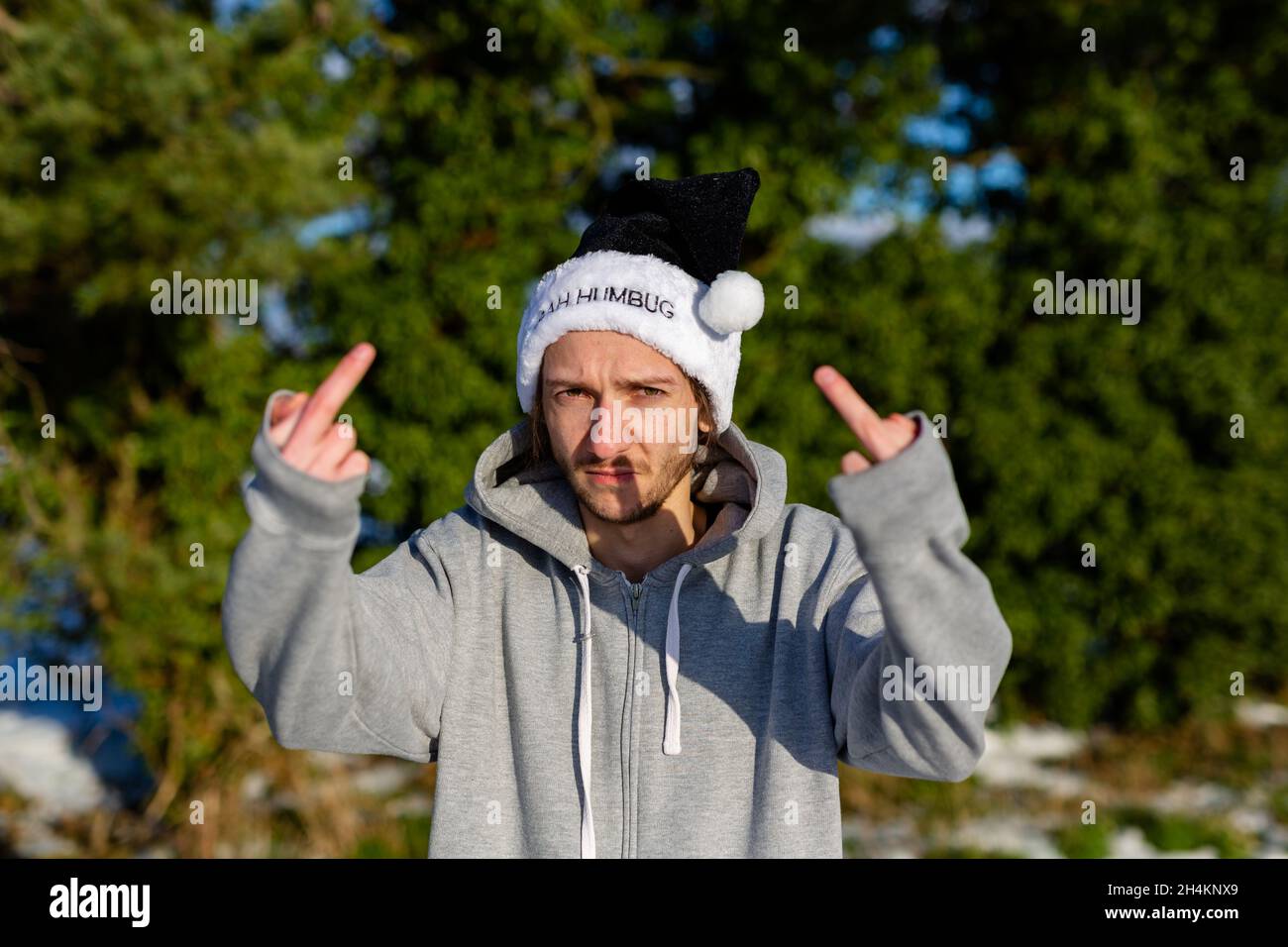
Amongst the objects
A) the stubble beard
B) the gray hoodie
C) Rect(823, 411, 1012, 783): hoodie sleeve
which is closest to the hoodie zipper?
the gray hoodie

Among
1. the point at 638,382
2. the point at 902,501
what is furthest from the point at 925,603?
the point at 638,382

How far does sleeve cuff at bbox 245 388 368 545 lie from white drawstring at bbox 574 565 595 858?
0.62 metres

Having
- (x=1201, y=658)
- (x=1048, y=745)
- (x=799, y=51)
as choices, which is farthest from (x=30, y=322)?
(x=1201, y=658)

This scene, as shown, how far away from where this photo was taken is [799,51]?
15.6 ft

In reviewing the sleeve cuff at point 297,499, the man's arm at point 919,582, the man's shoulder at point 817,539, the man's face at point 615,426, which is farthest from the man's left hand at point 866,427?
the sleeve cuff at point 297,499

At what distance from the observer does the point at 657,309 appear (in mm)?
2125

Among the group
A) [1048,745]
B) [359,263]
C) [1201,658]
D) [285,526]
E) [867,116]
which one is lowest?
[1048,745]

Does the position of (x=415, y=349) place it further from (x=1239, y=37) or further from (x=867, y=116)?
(x=1239, y=37)

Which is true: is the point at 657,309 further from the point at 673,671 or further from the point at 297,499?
the point at 297,499

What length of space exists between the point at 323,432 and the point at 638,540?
804mm

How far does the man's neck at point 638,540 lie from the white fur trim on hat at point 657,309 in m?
0.25

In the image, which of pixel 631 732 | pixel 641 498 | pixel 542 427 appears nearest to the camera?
pixel 631 732

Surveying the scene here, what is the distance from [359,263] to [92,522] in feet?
5.34

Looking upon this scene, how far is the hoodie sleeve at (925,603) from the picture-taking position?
4.89 ft
